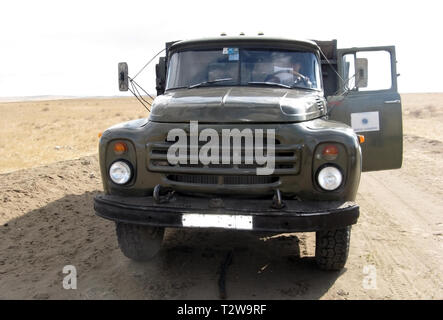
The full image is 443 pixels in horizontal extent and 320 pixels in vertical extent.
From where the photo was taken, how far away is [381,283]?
3936mm

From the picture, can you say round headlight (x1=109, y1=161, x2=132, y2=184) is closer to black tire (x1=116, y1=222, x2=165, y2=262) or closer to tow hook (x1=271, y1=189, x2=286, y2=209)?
black tire (x1=116, y1=222, x2=165, y2=262)

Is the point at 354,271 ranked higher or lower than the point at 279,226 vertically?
lower

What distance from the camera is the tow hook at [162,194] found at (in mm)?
3703

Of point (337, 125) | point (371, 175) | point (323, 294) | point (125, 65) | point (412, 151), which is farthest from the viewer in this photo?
point (412, 151)

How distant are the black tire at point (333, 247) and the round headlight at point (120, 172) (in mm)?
1736

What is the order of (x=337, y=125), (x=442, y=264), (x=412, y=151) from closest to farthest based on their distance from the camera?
(x=337, y=125) → (x=442, y=264) → (x=412, y=151)

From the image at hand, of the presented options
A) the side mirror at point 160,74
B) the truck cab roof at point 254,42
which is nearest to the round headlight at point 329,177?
the truck cab roof at point 254,42

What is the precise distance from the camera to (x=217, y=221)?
3516mm

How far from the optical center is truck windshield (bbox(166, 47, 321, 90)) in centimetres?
470

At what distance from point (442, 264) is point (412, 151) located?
7.93m

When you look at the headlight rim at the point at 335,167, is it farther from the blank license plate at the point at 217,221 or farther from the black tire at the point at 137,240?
the black tire at the point at 137,240
